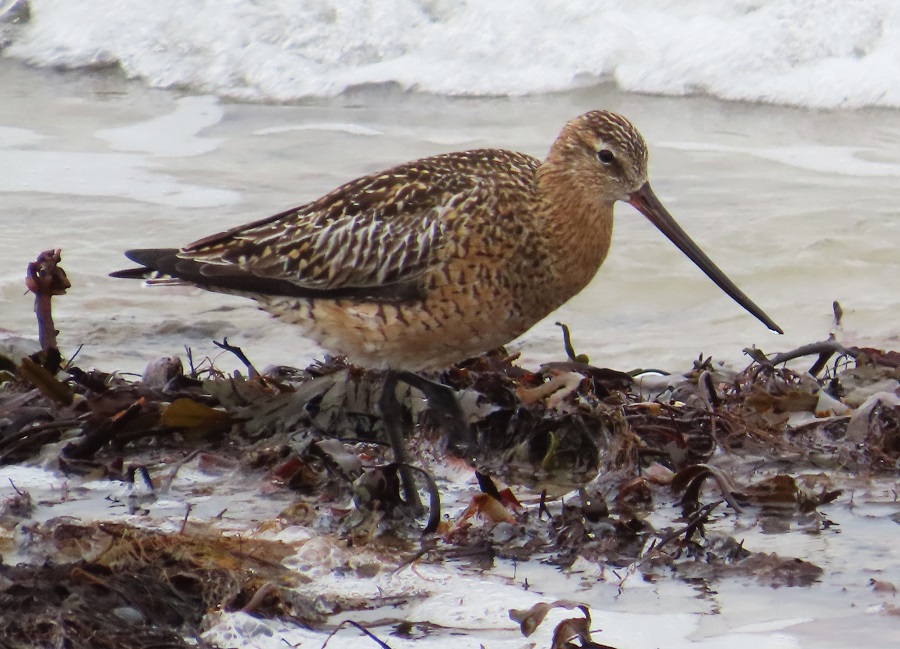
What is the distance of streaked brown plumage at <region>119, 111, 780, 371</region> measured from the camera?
3.95 metres

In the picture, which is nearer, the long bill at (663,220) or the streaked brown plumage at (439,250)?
the streaked brown plumage at (439,250)

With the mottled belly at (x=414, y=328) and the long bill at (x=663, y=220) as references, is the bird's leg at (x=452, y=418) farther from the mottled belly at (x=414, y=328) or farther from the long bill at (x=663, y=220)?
the long bill at (x=663, y=220)

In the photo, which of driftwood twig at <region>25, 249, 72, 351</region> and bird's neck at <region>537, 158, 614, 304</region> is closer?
bird's neck at <region>537, 158, 614, 304</region>

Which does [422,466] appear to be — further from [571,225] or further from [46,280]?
[46,280]

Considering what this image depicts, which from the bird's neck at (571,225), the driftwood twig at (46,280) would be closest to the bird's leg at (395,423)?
the bird's neck at (571,225)

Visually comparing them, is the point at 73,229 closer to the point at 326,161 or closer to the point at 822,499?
the point at 326,161

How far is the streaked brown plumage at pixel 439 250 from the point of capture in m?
3.95

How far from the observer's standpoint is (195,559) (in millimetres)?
3039

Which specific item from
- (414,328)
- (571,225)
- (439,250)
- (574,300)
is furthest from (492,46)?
(414,328)

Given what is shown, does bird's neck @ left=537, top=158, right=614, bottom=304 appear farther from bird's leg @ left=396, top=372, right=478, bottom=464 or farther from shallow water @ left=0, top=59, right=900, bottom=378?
shallow water @ left=0, top=59, right=900, bottom=378

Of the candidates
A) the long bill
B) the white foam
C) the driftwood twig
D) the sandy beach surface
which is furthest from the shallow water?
the long bill

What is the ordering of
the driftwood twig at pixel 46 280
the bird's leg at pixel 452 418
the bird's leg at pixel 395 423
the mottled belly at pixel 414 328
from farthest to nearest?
1. the driftwood twig at pixel 46 280
2. the bird's leg at pixel 452 418
3. the mottled belly at pixel 414 328
4. the bird's leg at pixel 395 423

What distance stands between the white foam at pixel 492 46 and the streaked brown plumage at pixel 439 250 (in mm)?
5093

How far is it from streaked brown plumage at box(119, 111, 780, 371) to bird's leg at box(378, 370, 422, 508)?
0.06 m
